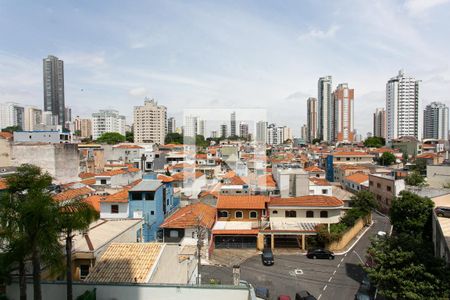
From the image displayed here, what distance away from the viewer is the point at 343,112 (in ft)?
300

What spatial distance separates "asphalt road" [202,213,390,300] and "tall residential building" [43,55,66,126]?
9767 cm

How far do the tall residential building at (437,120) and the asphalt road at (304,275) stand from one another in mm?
89376

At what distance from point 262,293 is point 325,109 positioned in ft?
312

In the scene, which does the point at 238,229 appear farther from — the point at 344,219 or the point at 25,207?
the point at 25,207

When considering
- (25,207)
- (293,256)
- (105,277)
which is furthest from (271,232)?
(25,207)

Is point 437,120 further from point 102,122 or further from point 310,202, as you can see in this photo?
point 102,122

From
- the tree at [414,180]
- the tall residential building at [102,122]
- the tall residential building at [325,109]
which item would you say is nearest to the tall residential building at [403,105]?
the tall residential building at [325,109]

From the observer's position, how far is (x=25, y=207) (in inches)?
268

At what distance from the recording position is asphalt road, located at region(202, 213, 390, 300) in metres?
13.9

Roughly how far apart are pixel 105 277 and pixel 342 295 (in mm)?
9545

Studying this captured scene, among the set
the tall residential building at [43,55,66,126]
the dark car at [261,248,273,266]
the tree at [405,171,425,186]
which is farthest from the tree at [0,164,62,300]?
the tall residential building at [43,55,66,126]

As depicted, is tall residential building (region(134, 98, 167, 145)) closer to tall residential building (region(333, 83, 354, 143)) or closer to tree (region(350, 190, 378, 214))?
tall residential building (region(333, 83, 354, 143))

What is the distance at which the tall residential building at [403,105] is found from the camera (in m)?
78.8

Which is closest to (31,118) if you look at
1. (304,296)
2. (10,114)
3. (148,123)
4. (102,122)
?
(10,114)
